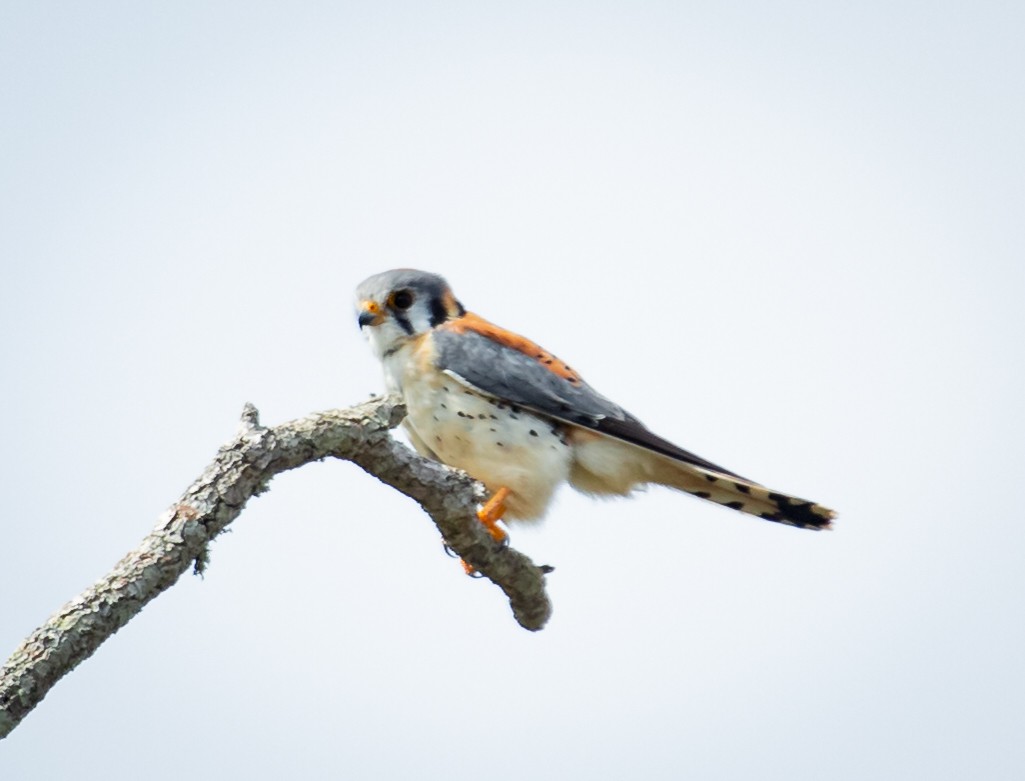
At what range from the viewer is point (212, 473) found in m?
3.77

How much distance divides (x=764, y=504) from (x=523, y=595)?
1298 mm

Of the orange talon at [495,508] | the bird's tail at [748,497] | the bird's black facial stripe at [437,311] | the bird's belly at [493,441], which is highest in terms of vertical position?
the bird's black facial stripe at [437,311]

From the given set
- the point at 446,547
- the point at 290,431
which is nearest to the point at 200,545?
the point at 290,431

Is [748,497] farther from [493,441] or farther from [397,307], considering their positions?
[397,307]

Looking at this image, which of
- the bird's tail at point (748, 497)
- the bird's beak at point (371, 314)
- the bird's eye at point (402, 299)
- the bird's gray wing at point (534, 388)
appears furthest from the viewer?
the bird's eye at point (402, 299)

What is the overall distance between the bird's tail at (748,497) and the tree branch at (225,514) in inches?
55.0

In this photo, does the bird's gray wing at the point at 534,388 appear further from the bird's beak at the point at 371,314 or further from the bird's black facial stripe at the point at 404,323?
the bird's beak at the point at 371,314

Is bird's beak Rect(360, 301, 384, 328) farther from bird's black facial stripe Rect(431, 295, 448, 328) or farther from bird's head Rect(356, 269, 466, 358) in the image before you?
bird's black facial stripe Rect(431, 295, 448, 328)

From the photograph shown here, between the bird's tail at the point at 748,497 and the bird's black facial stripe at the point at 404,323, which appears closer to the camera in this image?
the bird's tail at the point at 748,497

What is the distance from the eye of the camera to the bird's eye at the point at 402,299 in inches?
257

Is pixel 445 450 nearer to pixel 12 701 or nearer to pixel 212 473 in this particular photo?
pixel 212 473

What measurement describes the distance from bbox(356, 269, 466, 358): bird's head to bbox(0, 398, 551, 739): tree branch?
161cm

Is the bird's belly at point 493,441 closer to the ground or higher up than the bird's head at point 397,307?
closer to the ground

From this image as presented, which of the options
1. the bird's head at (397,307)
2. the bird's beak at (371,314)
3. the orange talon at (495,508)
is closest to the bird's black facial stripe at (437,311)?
the bird's head at (397,307)
